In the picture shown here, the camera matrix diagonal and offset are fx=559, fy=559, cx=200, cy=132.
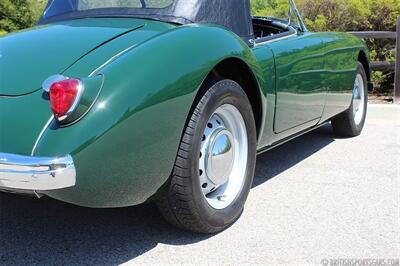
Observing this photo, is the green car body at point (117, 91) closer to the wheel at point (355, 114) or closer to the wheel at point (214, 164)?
the wheel at point (214, 164)

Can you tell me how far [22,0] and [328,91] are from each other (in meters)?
6.48

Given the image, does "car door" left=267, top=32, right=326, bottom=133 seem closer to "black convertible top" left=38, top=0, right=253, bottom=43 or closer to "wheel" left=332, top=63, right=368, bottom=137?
"black convertible top" left=38, top=0, right=253, bottom=43

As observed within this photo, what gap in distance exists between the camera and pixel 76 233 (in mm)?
3121

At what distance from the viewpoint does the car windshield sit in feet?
11.1

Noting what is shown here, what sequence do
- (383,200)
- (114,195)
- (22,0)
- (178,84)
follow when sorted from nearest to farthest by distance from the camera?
(114,195) < (178,84) < (383,200) < (22,0)

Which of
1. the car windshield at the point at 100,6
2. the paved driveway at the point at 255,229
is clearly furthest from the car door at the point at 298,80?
the car windshield at the point at 100,6

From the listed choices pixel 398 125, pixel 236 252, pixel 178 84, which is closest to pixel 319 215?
pixel 236 252

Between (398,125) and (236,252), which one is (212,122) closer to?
(236,252)

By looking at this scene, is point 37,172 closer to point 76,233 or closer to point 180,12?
point 76,233

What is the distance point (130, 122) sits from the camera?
2459 mm

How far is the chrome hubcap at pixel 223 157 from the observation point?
3047 millimetres

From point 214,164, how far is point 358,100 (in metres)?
3.13

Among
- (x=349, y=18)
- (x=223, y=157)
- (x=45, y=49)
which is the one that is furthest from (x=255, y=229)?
(x=349, y=18)

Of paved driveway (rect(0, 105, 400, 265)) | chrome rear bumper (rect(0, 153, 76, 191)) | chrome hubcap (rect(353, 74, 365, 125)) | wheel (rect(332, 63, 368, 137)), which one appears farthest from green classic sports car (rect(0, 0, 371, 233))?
chrome hubcap (rect(353, 74, 365, 125))
